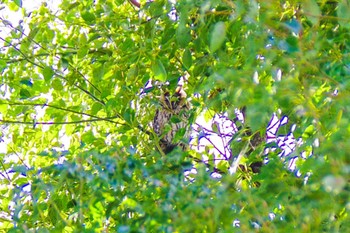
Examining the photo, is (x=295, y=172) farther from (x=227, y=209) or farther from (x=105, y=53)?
(x=105, y=53)

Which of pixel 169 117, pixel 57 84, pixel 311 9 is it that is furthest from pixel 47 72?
pixel 311 9

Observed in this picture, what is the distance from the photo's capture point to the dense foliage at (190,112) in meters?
1.52

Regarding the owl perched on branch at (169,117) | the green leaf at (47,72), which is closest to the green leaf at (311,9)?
the green leaf at (47,72)

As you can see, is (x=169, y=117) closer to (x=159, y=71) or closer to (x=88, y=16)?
(x=88, y=16)

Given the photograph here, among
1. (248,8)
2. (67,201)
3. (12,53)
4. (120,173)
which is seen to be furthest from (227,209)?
(12,53)

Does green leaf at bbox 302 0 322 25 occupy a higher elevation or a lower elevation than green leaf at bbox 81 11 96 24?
lower

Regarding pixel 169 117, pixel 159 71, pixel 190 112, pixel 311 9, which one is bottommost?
pixel 311 9

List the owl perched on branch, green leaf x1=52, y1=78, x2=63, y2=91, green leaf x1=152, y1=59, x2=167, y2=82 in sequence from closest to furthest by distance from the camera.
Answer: green leaf x1=152, y1=59, x2=167, y2=82
green leaf x1=52, y1=78, x2=63, y2=91
the owl perched on branch

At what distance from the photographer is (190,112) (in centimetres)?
325

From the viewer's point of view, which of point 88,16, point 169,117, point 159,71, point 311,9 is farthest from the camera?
point 169,117

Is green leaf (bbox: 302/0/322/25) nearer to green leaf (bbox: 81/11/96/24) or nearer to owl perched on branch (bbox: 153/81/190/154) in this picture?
green leaf (bbox: 81/11/96/24)

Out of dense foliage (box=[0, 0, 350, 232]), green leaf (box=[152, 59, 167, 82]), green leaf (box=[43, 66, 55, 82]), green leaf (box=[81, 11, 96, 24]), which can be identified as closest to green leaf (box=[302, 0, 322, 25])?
dense foliage (box=[0, 0, 350, 232])

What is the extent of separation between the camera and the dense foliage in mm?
1521

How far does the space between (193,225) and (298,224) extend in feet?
0.63
